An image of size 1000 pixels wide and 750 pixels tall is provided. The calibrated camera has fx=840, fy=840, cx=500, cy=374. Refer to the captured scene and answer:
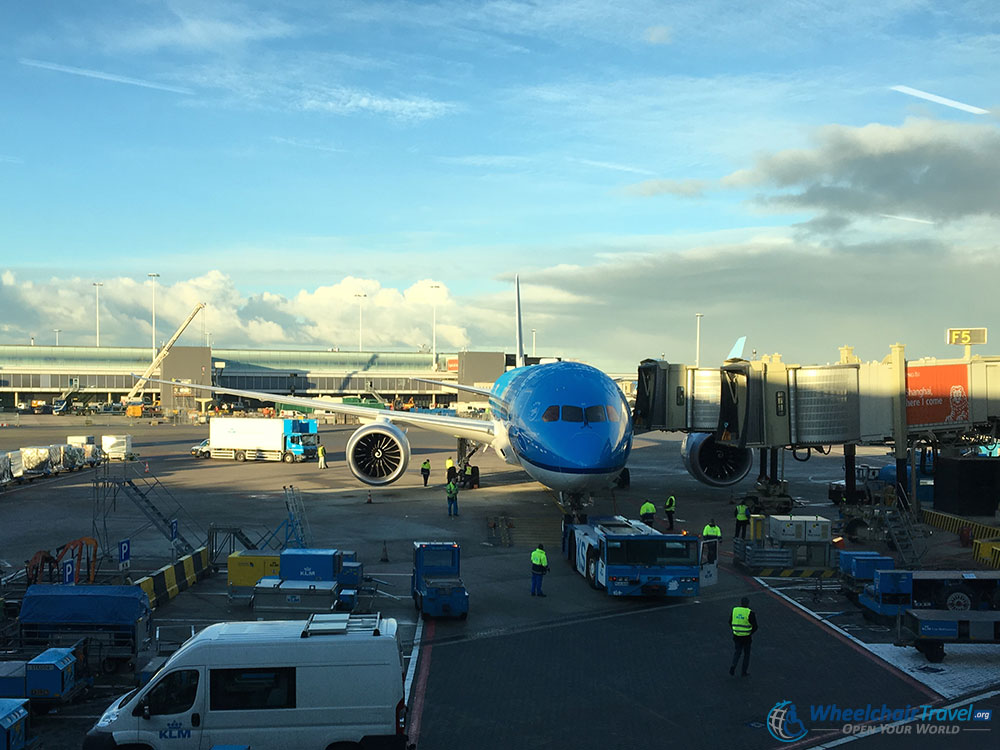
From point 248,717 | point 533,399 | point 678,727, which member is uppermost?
point 533,399

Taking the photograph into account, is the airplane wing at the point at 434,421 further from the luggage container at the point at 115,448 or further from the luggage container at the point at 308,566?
the luggage container at the point at 115,448

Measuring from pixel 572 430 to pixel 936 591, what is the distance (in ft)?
39.8

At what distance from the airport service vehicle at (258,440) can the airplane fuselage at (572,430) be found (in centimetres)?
3259

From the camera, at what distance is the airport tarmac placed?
14.5 m

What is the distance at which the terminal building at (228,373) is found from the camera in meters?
136

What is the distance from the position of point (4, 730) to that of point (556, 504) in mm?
29549

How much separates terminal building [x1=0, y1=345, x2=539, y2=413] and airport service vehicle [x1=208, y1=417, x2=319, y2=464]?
68.2 m

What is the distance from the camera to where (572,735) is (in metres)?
14.1

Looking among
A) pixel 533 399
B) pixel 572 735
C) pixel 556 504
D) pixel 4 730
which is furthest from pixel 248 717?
pixel 556 504

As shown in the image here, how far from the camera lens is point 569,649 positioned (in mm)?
18891

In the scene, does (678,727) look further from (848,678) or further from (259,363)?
(259,363)

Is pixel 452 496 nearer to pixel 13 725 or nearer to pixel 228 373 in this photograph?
pixel 13 725

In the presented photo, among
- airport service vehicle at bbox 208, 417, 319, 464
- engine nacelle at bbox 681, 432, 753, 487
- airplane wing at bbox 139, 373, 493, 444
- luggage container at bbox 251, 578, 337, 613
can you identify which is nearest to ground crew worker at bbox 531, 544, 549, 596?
luggage container at bbox 251, 578, 337, 613

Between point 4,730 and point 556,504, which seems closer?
point 4,730
